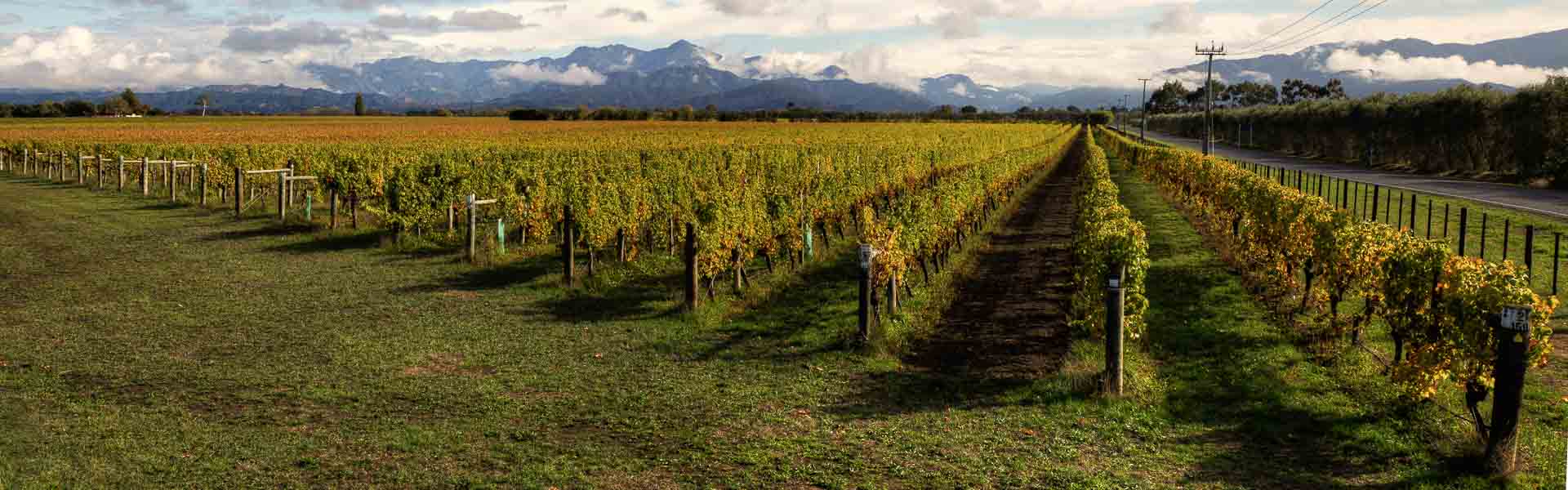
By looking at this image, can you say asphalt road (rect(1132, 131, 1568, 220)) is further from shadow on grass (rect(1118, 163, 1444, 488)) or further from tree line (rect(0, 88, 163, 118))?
tree line (rect(0, 88, 163, 118))

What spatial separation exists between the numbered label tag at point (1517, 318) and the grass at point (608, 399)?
49.4 inches

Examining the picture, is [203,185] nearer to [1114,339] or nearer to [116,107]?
[1114,339]

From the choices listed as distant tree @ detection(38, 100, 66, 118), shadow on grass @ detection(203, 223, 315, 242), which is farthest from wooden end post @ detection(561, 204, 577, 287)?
distant tree @ detection(38, 100, 66, 118)

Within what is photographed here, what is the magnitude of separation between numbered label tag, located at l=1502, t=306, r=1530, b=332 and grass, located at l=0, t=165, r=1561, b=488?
49.4 inches

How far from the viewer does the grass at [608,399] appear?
7879 millimetres

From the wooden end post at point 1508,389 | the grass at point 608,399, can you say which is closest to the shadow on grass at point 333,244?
the grass at point 608,399

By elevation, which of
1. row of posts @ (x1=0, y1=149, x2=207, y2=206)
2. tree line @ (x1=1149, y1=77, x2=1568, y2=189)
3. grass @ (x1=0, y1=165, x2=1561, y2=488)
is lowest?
grass @ (x1=0, y1=165, x2=1561, y2=488)

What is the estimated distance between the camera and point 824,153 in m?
41.2

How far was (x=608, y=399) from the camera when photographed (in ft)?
32.5

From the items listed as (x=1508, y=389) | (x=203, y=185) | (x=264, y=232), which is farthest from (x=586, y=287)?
(x=203, y=185)

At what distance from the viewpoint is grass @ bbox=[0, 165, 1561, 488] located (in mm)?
7879

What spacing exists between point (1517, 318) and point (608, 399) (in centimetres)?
790

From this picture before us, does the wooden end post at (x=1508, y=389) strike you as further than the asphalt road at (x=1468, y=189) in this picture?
No

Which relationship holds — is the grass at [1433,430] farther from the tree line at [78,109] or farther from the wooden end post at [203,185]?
the tree line at [78,109]
